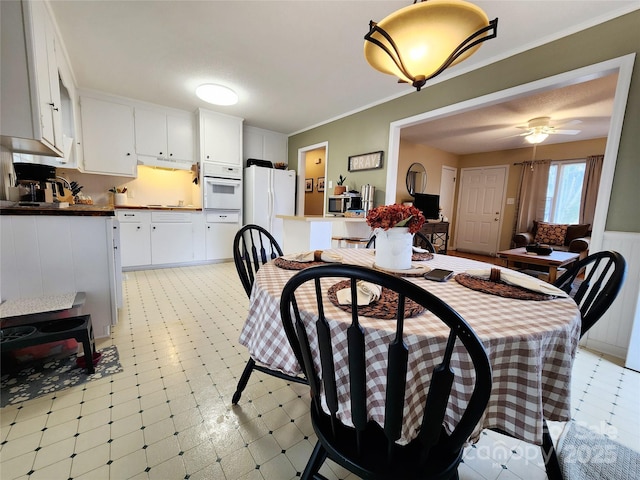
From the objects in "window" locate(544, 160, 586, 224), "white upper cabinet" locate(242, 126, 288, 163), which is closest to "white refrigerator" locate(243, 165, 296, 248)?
"white upper cabinet" locate(242, 126, 288, 163)

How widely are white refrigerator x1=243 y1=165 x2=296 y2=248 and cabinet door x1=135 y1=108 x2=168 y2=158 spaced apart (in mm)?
1338

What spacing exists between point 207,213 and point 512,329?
4.43m

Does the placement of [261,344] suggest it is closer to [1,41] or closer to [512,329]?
[512,329]

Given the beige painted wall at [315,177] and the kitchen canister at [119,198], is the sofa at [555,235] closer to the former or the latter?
the beige painted wall at [315,177]

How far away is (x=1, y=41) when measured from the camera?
1564 mm

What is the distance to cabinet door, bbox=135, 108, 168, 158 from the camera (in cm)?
388

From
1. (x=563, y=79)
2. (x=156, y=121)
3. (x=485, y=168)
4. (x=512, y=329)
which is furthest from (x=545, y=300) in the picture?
(x=485, y=168)

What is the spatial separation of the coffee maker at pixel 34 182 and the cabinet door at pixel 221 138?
2.07 m

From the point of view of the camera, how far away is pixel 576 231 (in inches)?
180

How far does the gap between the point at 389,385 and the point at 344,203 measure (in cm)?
331

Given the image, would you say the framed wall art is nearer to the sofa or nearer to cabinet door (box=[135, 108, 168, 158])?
cabinet door (box=[135, 108, 168, 158])

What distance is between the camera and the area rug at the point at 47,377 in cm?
139

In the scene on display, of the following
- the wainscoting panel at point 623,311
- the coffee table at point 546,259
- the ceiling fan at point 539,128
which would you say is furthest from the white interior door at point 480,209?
the wainscoting panel at point 623,311

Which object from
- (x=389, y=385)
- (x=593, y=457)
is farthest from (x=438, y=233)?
(x=389, y=385)
